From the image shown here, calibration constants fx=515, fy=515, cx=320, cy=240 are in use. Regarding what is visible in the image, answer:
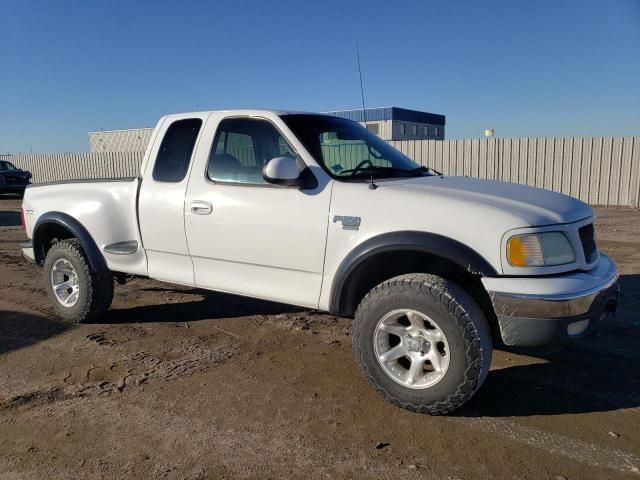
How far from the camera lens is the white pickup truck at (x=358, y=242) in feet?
10.0

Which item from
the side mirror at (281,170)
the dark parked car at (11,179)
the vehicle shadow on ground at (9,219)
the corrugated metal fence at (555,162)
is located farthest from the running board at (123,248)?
the dark parked car at (11,179)

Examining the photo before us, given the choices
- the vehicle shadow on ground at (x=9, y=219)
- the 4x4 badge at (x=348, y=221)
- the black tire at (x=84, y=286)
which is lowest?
the vehicle shadow on ground at (x=9, y=219)

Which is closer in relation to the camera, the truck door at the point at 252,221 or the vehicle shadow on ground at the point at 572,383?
the vehicle shadow on ground at the point at 572,383

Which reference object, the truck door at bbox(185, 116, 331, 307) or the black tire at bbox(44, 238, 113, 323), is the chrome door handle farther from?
the black tire at bbox(44, 238, 113, 323)

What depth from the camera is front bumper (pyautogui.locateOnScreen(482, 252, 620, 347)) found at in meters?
2.96

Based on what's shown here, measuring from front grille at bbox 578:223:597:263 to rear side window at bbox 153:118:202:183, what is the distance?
307 cm

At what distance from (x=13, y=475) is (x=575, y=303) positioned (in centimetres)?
322

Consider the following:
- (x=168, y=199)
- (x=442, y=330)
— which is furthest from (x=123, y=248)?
(x=442, y=330)

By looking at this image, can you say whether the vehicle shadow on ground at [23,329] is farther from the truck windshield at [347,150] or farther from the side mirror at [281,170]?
the truck windshield at [347,150]

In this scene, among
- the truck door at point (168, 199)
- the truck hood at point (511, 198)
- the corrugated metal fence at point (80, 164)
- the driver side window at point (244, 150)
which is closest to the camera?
the truck hood at point (511, 198)

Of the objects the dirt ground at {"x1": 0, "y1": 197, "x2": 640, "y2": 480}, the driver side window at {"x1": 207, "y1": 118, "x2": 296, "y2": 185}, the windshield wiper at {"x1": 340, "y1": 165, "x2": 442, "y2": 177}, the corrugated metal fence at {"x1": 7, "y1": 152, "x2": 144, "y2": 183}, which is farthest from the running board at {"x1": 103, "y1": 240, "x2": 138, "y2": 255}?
the corrugated metal fence at {"x1": 7, "y1": 152, "x2": 144, "y2": 183}

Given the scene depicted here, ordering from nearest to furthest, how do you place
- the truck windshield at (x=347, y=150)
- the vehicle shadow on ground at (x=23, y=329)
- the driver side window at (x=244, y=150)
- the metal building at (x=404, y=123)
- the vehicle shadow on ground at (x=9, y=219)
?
the truck windshield at (x=347, y=150)
the driver side window at (x=244, y=150)
the vehicle shadow on ground at (x=23, y=329)
the vehicle shadow on ground at (x=9, y=219)
the metal building at (x=404, y=123)

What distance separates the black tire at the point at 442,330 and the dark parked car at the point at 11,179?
2360cm

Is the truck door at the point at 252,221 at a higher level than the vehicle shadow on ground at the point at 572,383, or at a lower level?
higher
